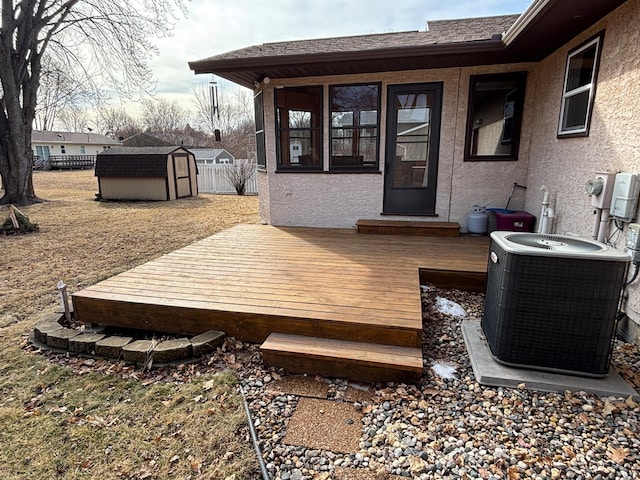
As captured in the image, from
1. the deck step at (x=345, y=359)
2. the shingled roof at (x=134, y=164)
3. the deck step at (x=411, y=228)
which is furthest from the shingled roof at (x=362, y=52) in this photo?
the shingled roof at (x=134, y=164)

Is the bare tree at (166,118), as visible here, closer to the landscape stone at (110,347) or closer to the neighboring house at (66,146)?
the neighboring house at (66,146)

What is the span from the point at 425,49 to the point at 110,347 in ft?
14.5

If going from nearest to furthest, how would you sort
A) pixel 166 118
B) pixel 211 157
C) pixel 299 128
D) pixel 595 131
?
pixel 595 131 → pixel 299 128 → pixel 211 157 → pixel 166 118

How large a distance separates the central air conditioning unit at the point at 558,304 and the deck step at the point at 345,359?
64 cm

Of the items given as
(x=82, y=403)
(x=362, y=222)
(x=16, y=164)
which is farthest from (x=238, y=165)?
(x=82, y=403)

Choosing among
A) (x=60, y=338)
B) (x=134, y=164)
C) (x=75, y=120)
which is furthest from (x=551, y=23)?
(x=75, y=120)

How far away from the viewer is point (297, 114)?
229 inches

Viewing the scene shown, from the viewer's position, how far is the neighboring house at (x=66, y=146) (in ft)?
99.3

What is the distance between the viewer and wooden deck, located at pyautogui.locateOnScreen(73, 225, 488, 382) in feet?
8.86

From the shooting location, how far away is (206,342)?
9.19ft

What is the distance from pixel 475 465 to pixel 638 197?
2.36m

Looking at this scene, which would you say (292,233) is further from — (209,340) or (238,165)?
(238,165)

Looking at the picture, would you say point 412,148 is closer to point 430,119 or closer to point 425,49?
point 430,119

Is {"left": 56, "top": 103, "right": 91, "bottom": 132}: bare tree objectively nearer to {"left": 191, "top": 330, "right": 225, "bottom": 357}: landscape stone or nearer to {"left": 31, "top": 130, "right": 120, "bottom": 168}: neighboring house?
{"left": 31, "top": 130, "right": 120, "bottom": 168}: neighboring house
